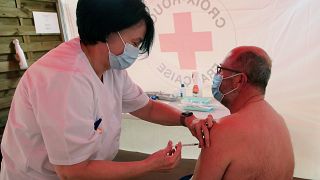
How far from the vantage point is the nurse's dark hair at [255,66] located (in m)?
1.08

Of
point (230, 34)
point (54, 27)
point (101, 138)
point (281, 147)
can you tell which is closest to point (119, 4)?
point (101, 138)

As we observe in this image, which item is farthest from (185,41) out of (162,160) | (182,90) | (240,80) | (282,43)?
(162,160)

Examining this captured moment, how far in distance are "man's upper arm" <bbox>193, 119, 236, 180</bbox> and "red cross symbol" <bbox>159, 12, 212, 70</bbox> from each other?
116cm

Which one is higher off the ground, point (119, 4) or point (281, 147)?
point (119, 4)

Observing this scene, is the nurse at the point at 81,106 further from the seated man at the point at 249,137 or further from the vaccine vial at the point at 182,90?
the vaccine vial at the point at 182,90

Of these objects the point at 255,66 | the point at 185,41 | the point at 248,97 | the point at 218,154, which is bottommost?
the point at 218,154

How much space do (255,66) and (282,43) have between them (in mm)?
897

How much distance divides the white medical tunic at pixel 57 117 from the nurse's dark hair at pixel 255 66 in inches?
21.5

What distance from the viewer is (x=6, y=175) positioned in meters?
1.16

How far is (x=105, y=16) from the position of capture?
0.94m

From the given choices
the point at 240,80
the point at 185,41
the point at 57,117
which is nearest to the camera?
the point at 57,117

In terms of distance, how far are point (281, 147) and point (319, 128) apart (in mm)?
950

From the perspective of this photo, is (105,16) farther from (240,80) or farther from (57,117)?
(240,80)

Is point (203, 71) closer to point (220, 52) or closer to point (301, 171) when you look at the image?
point (220, 52)
